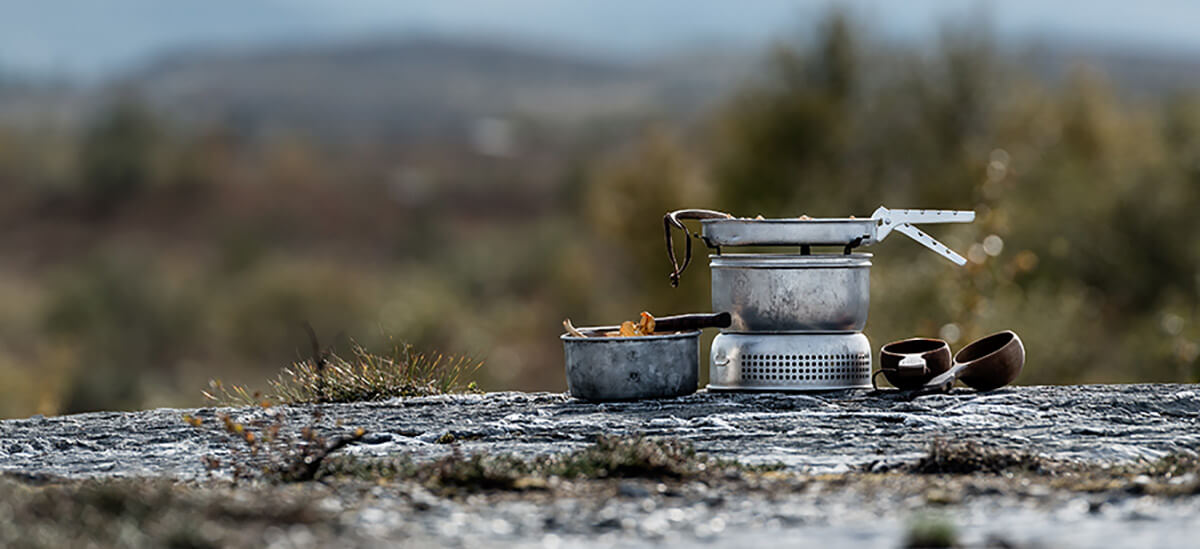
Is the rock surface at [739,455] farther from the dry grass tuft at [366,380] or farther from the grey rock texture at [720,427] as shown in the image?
the dry grass tuft at [366,380]

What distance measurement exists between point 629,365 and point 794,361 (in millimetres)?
1070

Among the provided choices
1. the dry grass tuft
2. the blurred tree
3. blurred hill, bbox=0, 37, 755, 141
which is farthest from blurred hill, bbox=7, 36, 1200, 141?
the dry grass tuft

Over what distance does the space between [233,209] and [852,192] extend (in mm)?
56195

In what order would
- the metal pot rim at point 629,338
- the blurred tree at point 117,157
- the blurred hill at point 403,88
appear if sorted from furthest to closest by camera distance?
the blurred hill at point 403,88 → the blurred tree at point 117,157 → the metal pot rim at point 629,338

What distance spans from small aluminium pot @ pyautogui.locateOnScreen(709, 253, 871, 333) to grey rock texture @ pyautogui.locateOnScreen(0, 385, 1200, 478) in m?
0.48

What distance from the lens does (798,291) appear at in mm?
9289

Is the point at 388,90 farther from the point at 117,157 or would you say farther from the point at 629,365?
the point at 629,365

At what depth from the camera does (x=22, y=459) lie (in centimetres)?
798

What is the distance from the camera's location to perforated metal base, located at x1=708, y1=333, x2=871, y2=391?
922 centimetres

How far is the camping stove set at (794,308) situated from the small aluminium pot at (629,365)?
0.41 m

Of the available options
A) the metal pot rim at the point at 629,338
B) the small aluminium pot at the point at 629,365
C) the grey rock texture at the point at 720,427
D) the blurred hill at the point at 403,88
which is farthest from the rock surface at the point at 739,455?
the blurred hill at the point at 403,88

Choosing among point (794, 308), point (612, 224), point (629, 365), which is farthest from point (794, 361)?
point (612, 224)

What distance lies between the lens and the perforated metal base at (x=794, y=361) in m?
9.22

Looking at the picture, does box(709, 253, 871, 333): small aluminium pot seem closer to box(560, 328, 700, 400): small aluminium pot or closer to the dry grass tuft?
box(560, 328, 700, 400): small aluminium pot
